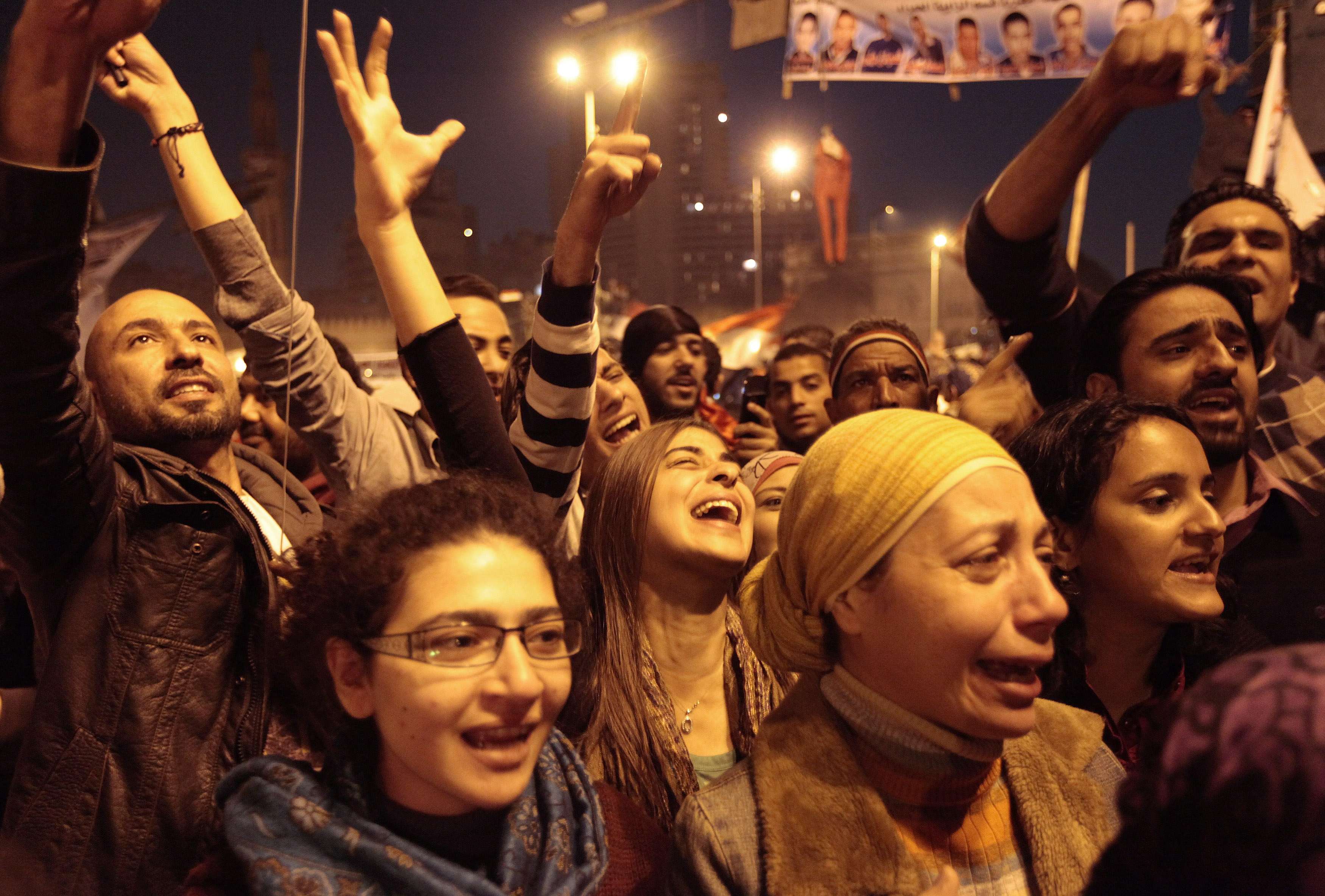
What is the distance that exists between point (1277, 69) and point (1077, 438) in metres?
5.15

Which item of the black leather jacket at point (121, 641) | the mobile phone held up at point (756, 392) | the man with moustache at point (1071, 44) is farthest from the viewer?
the man with moustache at point (1071, 44)

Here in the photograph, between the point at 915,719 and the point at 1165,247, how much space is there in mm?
2858

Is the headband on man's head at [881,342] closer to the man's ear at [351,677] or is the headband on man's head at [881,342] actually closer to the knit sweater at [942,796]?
the knit sweater at [942,796]

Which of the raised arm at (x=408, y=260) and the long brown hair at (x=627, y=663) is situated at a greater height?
the raised arm at (x=408, y=260)

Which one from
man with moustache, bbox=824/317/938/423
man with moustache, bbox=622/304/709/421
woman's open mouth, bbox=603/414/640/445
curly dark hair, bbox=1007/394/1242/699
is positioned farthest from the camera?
man with moustache, bbox=622/304/709/421

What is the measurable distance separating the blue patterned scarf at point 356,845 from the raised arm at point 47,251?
2.52 ft

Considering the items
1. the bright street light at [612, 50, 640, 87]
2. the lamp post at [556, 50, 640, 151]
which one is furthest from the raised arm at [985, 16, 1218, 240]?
the bright street light at [612, 50, 640, 87]

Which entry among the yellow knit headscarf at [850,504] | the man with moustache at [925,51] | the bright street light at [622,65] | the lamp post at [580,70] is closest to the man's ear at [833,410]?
the yellow knit headscarf at [850,504]

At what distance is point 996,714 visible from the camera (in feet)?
5.21

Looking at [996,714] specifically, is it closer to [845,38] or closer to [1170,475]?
[1170,475]

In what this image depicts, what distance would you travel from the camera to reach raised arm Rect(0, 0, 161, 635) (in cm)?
159

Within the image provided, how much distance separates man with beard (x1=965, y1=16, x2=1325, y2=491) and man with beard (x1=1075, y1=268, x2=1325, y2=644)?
0.20 meters

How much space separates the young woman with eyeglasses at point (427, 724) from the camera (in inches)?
61.3

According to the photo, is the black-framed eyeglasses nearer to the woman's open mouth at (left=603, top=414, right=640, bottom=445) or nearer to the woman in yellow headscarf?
the woman in yellow headscarf
